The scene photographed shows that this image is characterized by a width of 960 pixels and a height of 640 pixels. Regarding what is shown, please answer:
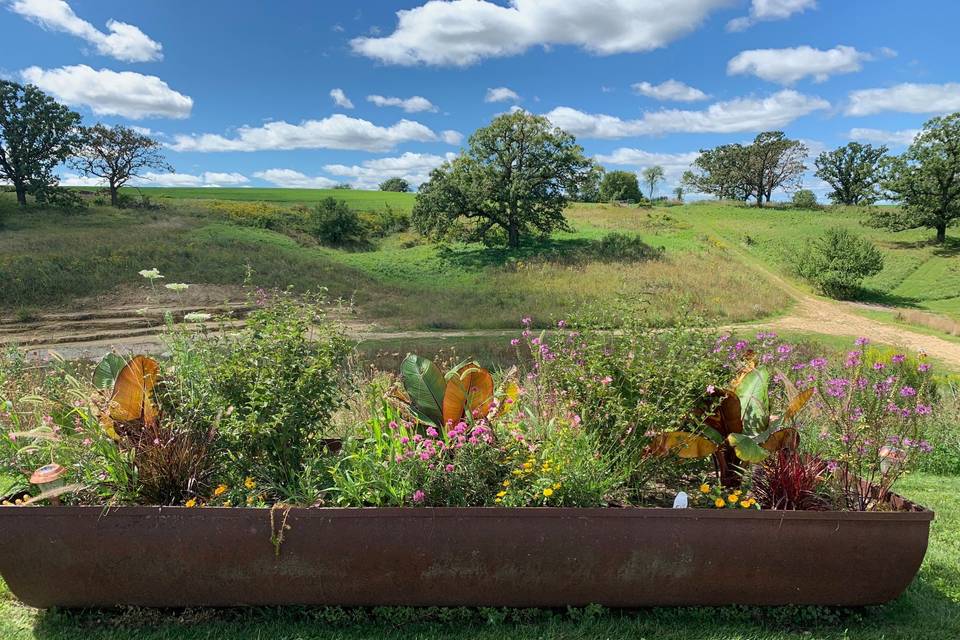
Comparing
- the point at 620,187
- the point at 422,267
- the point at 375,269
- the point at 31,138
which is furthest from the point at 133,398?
the point at 620,187

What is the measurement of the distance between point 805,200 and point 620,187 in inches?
1012

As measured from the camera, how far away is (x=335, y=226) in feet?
113

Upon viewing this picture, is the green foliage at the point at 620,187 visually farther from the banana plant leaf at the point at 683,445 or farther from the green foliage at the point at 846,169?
the banana plant leaf at the point at 683,445

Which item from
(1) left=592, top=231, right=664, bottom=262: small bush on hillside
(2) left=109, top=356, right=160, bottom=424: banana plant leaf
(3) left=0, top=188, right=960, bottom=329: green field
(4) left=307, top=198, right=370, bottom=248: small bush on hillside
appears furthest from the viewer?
(4) left=307, top=198, right=370, bottom=248: small bush on hillside

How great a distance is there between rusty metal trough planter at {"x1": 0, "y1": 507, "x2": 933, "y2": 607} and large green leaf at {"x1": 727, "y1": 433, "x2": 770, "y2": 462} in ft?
1.05

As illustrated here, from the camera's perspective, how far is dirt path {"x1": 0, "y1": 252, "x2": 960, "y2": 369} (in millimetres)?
15031

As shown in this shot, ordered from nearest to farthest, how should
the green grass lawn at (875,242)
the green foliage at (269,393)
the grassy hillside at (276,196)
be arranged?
1. the green foliage at (269,393)
2. the green grass lawn at (875,242)
3. the grassy hillside at (276,196)

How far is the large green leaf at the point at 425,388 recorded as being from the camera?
9.82 feet

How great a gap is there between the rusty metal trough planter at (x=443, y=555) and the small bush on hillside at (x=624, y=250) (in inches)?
1060

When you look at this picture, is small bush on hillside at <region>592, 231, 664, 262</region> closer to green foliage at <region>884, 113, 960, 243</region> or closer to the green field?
the green field

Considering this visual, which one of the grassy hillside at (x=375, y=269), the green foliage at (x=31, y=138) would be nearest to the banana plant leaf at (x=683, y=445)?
the grassy hillside at (x=375, y=269)

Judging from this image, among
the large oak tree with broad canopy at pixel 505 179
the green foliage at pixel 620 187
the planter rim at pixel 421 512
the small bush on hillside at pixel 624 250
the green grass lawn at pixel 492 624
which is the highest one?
the green foliage at pixel 620 187

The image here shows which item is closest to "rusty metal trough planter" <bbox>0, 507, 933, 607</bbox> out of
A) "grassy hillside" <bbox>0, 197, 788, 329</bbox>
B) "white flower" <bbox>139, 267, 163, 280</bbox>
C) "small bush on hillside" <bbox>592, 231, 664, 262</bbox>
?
"white flower" <bbox>139, 267, 163, 280</bbox>

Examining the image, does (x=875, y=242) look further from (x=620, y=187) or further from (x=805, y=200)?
(x=620, y=187)
